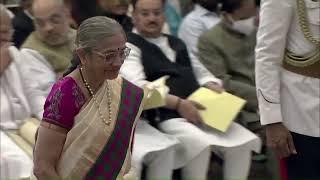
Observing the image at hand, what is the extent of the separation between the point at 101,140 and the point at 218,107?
1718 mm

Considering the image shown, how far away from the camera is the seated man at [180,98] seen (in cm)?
352

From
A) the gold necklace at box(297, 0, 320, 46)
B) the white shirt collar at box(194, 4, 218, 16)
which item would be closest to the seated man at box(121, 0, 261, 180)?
the white shirt collar at box(194, 4, 218, 16)

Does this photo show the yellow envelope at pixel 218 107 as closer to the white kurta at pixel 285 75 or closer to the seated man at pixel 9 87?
the seated man at pixel 9 87

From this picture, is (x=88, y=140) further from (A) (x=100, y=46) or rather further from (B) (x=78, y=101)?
(A) (x=100, y=46)

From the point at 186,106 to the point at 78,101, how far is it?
168cm

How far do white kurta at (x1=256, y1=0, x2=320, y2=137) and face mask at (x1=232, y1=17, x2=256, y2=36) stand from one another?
1780 mm

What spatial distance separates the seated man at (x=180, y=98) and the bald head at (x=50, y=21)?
37 centimetres

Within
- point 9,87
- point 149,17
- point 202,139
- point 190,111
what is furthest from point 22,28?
point 202,139

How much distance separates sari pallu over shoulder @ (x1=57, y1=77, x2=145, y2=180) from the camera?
196 cm

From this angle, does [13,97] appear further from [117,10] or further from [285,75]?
[285,75]

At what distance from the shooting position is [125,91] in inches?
81.8

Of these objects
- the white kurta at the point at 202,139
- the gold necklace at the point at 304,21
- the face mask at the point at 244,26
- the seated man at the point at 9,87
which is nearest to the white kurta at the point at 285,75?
the gold necklace at the point at 304,21

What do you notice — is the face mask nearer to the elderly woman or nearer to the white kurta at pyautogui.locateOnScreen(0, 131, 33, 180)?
the white kurta at pyautogui.locateOnScreen(0, 131, 33, 180)

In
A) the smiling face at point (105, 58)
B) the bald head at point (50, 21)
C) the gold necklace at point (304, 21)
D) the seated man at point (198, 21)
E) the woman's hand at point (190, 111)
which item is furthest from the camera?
the seated man at point (198, 21)
